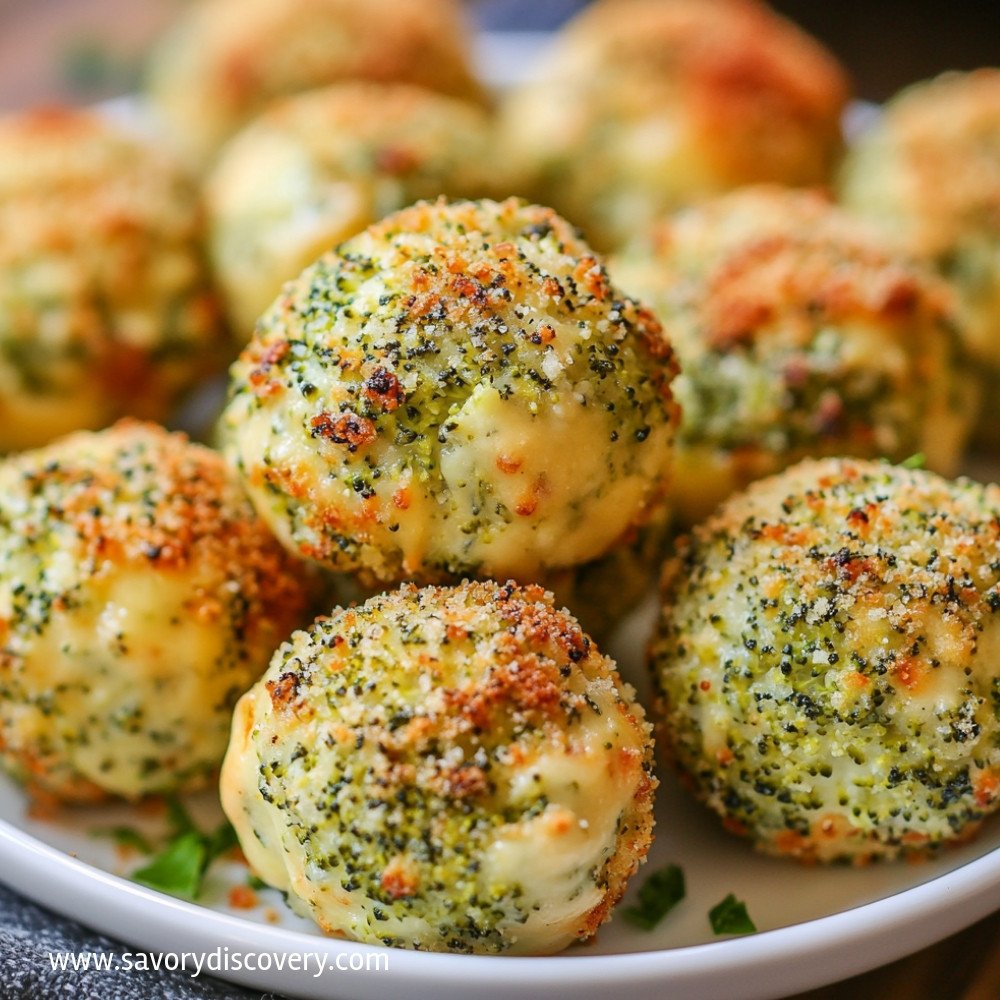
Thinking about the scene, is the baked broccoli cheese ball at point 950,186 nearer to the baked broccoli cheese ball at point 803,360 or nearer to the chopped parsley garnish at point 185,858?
the baked broccoli cheese ball at point 803,360

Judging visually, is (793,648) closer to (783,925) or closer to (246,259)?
(783,925)

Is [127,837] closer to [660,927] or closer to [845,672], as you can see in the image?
[660,927]

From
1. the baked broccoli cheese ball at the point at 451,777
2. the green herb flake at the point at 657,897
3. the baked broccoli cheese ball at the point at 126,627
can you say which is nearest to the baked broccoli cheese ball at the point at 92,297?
the baked broccoli cheese ball at the point at 126,627

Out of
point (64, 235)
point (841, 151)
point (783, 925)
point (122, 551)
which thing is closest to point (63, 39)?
point (64, 235)

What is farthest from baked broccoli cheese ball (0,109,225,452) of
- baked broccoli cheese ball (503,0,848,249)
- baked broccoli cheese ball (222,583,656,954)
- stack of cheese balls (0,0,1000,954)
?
baked broccoli cheese ball (222,583,656,954)

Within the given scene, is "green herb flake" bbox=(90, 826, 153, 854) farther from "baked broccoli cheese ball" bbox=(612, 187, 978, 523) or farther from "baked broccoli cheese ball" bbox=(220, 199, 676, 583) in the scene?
"baked broccoli cheese ball" bbox=(612, 187, 978, 523)

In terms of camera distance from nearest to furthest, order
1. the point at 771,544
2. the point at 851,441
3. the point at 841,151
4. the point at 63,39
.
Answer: the point at 771,544
the point at 851,441
the point at 841,151
the point at 63,39
